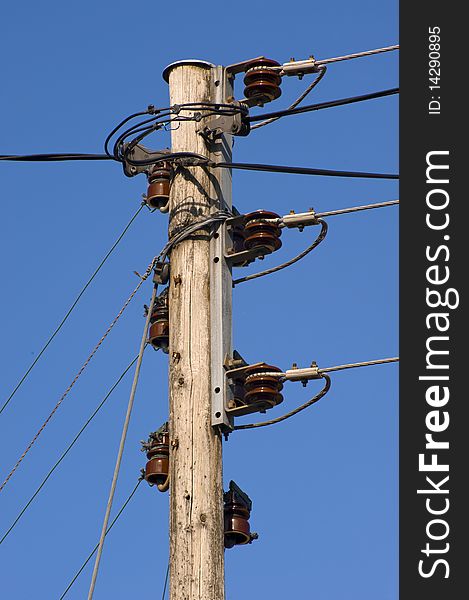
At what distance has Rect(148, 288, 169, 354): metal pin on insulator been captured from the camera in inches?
539

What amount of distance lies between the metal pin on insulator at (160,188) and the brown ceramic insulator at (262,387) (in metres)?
1.51

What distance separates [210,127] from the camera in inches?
550

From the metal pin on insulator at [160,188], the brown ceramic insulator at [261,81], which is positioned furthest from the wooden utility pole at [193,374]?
the brown ceramic insulator at [261,81]

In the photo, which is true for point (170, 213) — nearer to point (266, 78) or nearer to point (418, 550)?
point (266, 78)

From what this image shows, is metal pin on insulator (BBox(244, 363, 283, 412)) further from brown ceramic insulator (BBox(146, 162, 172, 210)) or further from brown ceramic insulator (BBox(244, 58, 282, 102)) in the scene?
brown ceramic insulator (BBox(244, 58, 282, 102))

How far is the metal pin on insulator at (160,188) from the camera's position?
14.0 m

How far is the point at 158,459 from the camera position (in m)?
13.2

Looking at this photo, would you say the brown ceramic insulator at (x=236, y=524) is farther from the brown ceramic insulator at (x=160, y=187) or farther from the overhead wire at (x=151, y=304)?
the brown ceramic insulator at (x=160, y=187)

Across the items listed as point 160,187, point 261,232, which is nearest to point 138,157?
point 160,187

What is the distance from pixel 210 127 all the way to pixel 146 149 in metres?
0.57

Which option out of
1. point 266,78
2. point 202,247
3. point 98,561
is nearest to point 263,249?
point 202,247

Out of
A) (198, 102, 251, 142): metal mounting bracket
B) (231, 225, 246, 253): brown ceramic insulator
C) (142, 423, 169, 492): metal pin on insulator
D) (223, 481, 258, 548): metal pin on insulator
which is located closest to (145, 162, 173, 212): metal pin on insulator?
(198, 102, 251, 142): metal mounting bracket

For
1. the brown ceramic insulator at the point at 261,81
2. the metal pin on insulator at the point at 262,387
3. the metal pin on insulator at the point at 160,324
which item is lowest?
the metal pin on insulator at the point at 262,387

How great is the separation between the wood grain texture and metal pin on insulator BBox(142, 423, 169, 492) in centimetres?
18
